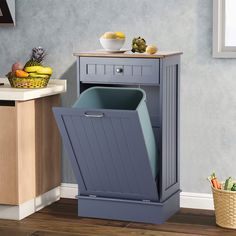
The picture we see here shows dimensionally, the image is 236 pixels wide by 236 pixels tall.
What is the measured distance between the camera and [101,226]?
188 inches

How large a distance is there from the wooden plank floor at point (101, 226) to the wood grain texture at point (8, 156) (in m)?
0.19

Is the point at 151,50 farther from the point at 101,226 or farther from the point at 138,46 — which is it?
the point at 101,226

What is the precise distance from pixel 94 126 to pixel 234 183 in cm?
103

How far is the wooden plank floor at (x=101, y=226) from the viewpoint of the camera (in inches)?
181

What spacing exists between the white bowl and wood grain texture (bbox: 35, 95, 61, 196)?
25.5 inches

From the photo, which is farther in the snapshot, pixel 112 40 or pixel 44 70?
pixel 44 70

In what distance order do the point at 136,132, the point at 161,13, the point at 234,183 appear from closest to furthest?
the point at 136,132 → the point at 234,183 → the point at 161,13

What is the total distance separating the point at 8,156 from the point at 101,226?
793 mm

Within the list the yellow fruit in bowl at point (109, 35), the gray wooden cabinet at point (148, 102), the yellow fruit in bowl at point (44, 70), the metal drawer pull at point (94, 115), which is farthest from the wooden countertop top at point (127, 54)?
the metal drawer pull at point (94, 115)

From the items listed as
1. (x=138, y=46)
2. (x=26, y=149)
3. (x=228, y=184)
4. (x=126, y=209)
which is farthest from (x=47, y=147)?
(x=228, y=184)

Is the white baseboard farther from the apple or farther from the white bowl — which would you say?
the apple

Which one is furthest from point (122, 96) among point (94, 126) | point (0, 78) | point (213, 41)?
point (0, 78)

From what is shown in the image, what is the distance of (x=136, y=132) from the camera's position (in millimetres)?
4449

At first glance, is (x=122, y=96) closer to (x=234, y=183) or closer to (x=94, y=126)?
(x=94, y=126)
